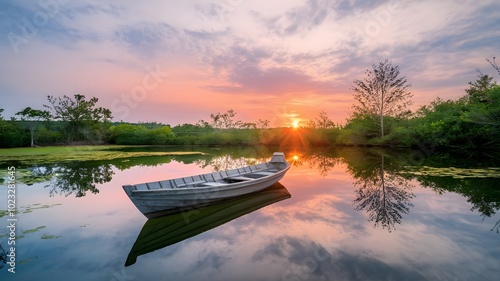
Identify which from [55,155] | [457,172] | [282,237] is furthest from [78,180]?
[457,172]

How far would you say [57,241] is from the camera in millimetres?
5453

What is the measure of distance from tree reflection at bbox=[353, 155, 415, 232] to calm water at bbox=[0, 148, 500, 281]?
3cm

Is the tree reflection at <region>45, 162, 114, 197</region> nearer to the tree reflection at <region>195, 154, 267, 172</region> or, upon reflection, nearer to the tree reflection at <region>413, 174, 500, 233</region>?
the tree reflection at <region>195, 154, 267, 172</region>

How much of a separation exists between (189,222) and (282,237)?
7.64 feet

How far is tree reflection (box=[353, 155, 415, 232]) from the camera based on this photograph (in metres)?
6.84

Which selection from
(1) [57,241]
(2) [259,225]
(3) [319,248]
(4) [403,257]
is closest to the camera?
(4) [403,257]

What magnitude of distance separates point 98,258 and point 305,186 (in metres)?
7.81

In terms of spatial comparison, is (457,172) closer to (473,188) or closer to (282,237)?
(473,188)

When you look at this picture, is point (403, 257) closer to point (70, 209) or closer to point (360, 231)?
point (360, 231)

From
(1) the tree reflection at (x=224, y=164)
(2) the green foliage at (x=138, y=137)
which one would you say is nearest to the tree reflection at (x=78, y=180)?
(1) the tree reflection at (x=224, y=164)

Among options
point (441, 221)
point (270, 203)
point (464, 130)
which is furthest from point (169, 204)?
point (464, 130)

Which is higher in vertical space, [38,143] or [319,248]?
[38,143]

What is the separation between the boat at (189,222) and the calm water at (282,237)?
0.06 metres

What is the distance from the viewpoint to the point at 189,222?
652cm
